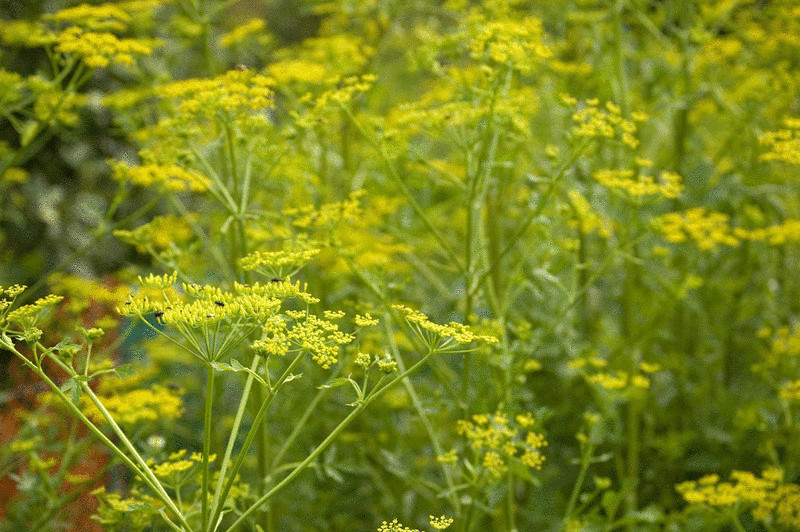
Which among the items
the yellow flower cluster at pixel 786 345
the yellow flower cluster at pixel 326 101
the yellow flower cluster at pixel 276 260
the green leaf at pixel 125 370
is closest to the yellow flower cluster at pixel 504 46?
the yellow flower cluster at pixel 326 101

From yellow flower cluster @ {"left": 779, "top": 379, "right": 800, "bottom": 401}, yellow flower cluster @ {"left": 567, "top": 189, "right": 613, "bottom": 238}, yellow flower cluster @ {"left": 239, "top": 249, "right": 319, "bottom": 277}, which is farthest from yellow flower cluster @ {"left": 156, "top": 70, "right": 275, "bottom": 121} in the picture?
yellow flower cluster @ {"left": 779, "top": 379, "right": 800, "bottom": 401}

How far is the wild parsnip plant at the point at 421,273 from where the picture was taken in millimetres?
2098

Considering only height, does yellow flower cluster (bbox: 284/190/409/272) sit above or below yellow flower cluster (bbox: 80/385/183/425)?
above

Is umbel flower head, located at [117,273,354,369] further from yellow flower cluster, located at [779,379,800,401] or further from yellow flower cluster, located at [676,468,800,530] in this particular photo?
yellow flower cluster, located at [779,379,800,401]

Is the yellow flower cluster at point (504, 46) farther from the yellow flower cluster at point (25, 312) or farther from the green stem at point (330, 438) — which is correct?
the yellow flower cluster at point (25, 312)

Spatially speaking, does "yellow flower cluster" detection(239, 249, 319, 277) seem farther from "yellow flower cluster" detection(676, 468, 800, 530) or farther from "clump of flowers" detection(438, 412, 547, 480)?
"yellow flower cluster" detection(676, 468, 800, 530)

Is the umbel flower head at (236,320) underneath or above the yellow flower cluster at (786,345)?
above

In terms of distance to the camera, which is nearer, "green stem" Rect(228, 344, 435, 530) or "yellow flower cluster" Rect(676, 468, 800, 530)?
"green stem" Rect(228, 344, 435, 530)

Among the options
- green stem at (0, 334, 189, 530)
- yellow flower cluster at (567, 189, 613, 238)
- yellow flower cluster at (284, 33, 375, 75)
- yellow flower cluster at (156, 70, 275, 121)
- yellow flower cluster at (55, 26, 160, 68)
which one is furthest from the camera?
yellow flower cluster at (284, 33, 375, 75)

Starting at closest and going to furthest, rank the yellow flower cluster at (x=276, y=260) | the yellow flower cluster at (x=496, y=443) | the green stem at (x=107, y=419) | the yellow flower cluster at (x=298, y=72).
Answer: the green stem at (x=107, y=419) → the yellow flower cluster at (x=276, y=260) → the yellow flower cluster at (x=496, y=443) → the yellow flower cluster at (x=298, y=72)

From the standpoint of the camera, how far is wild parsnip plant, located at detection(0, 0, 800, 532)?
2098 mm

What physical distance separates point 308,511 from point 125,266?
2.45 meters

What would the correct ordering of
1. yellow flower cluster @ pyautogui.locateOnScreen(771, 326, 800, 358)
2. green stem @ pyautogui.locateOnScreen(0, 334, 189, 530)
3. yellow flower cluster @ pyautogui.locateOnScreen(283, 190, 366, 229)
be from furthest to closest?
yellow flower cluster @ pyautogui.locateOnScreen(771, 326, 800, 358), yellow flower cluster @ pyautogui.locateOnScreen(283, 190, 366, 229), green stem @ pyautogui.locateOnScreen(0, 334, 189, 530)

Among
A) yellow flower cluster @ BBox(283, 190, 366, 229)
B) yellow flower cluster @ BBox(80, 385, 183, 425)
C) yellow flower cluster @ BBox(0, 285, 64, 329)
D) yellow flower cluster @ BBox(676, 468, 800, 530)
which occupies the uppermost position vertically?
yellow flower cluster @ BBox(0, 285, 64, 329)
